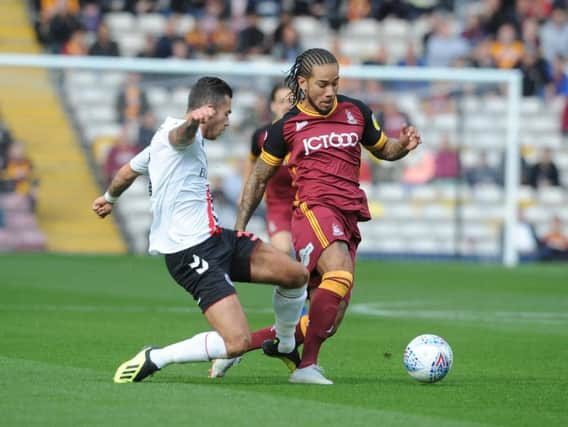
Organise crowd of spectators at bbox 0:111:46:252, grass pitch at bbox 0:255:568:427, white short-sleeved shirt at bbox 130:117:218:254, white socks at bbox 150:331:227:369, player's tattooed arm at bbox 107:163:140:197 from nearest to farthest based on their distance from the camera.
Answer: grass pitch at bbox 0:255:568:427 < white socks at bbox 150:331:227:369 < white short-sleeved shirt at bbox 130:117:218:254 < player's tattooed arm at bbox 107:163:140:197 < crowd of spectators at bbox 0:111:46:252

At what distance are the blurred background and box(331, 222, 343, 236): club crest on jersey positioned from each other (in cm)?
1313

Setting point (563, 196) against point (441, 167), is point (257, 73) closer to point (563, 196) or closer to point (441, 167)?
point (441, 167)

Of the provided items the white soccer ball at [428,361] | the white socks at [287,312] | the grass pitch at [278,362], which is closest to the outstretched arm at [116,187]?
the grass pitch at [278,362]

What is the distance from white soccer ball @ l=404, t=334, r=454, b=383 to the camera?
8438 millimetres

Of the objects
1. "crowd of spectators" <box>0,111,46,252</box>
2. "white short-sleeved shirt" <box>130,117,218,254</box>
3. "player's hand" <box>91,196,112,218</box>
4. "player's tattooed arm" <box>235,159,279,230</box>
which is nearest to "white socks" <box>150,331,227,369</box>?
"white short-sleeved shirt" <box>130,117,218,254</box>

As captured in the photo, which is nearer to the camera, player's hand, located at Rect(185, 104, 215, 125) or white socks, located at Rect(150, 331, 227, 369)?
player's hand, located at Rect(185, 104, 215, 125)

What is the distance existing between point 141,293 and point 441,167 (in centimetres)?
870

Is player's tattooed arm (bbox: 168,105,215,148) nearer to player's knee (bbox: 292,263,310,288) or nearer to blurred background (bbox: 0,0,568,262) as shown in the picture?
player's knee (bbox: 292,263,310,288)

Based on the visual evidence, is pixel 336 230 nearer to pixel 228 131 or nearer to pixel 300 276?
pixel 300 276

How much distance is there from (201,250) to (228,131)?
48.1 ft

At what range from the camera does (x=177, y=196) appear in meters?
8.34

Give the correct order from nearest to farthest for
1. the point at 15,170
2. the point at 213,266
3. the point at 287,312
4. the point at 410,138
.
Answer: the point at 213,266
the point at 287,312
the point at 410,138
the point at 15,170

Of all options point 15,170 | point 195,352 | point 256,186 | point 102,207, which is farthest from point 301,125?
point 15,170

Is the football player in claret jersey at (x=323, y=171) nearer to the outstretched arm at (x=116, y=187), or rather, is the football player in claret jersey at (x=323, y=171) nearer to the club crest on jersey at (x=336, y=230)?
the club crest on jersey at (x=336, y=230)
